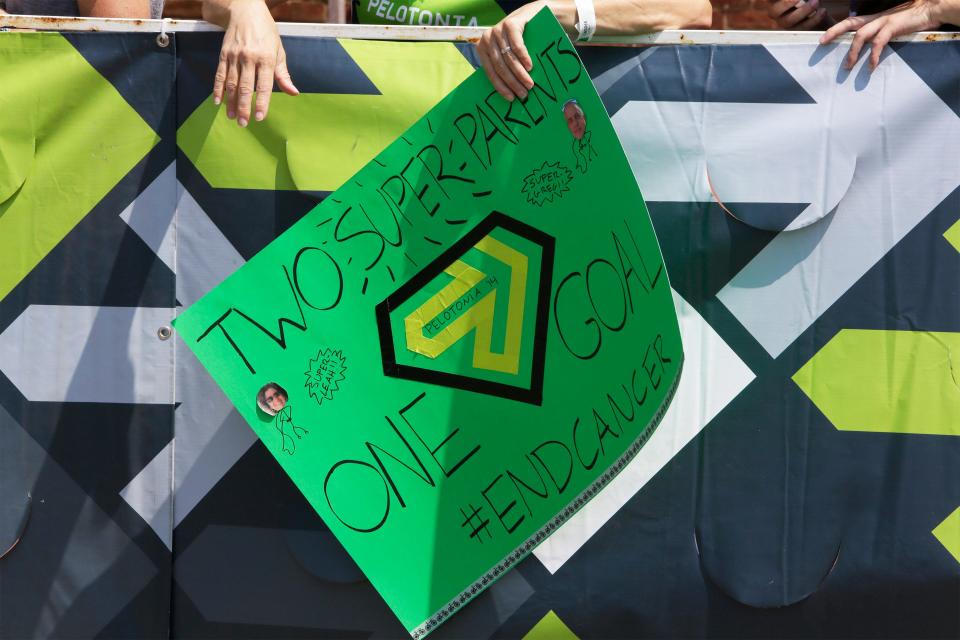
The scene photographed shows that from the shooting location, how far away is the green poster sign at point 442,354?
5.64 ft

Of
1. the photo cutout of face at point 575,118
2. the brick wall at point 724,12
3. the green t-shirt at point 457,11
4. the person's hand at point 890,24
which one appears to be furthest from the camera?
the brick wall at point 724,12

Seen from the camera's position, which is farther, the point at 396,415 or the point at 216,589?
the point at 216,589

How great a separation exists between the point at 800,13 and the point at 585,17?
624 mm

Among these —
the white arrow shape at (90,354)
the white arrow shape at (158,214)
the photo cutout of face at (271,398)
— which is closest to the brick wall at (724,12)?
the white arrow shape at (158,214)

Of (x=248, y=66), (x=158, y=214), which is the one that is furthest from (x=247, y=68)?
(x=158, y=214)

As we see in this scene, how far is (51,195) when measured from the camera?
1.87 metres

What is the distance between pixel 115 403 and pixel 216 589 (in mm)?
446

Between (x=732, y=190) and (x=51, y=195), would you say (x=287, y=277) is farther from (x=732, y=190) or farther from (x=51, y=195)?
(x=732, y=190)

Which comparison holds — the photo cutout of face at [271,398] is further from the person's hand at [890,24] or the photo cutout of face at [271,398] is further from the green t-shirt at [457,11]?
the person's hand at [890,24]

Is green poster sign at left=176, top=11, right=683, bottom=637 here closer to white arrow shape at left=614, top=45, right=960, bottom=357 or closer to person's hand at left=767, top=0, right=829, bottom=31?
white arrow shape at left=614, top=45, right=960, bottom=357

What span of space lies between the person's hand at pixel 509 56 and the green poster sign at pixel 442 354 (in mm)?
31

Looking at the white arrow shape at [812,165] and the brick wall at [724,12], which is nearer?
the white arrow shape at [812,165]

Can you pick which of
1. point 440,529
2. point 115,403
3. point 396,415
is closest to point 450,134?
point 396,415

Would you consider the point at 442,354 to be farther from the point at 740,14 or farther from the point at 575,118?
the point at 740,14
